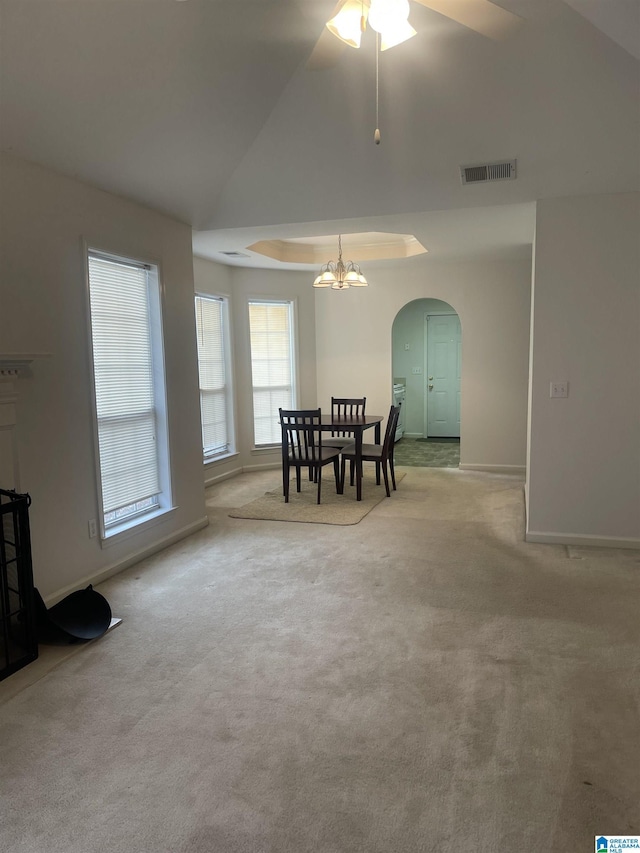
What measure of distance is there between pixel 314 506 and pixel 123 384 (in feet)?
7.13

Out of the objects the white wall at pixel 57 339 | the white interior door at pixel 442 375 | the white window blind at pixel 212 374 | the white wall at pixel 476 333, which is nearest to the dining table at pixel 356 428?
the white window blind at pixel 212 374

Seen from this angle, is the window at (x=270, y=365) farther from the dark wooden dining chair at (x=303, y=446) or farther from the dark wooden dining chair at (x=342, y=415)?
the dark wooden dining chair at (x=303, y=446)

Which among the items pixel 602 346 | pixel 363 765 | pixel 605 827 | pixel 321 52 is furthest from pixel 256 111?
pixel 605 827

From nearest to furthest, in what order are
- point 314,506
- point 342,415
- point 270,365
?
point 314,506 → point 342,415 → point 270,365

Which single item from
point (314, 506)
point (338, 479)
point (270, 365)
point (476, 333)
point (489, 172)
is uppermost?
point (489, 172)

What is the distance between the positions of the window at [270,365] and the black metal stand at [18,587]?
4373 mm

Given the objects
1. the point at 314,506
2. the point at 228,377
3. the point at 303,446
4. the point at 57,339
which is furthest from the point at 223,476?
the point at 57,339

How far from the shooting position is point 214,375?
641 centimetres

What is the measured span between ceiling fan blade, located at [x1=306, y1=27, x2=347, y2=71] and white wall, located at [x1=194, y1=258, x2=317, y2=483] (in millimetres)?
3108

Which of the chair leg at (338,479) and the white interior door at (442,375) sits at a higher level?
the white interior door at (442,375)

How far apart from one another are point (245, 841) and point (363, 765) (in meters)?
0.47

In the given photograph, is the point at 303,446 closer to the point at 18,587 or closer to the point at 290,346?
the point at 290,346

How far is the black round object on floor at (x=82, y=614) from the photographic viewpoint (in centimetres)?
288

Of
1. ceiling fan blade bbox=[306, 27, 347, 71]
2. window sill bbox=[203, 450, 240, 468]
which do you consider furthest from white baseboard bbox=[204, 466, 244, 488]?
ceiling fan blade bbox=[306, 27, 347, 71]
